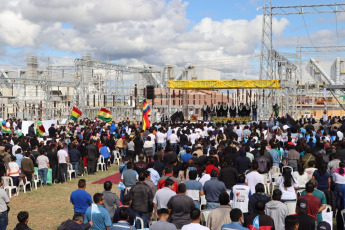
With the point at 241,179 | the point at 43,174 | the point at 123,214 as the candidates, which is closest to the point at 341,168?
the point at 241,179

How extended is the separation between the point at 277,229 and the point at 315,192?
1143 millimetres

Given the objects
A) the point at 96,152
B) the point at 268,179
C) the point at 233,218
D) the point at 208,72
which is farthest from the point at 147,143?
the point at 208,72

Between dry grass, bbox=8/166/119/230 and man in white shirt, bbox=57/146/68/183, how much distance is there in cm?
30

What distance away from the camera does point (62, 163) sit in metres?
14.8

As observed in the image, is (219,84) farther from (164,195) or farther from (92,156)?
(164,195)

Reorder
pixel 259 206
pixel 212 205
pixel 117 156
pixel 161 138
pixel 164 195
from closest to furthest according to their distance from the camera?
pixel 259 206 → pixel 164 195 → pixel 212 205 → pixel 161 138 → pixel 117 156

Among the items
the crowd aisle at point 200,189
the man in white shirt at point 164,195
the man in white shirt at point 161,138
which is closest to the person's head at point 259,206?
the crowd aisle at point 200,189

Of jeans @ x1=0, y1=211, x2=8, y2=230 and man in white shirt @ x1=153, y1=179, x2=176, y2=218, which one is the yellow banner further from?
jeans @ x1=0, y1=211, x2=8, y2=230

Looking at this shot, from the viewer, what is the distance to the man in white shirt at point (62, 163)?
1451cm

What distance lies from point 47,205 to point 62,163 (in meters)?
2.99

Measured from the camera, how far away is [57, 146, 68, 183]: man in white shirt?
47.6ft

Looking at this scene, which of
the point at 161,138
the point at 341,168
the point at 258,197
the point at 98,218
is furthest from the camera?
the point at 161,138

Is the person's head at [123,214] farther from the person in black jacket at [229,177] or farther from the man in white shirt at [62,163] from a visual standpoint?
the man in white shirt at [62,163]

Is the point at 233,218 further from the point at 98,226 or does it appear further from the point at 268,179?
the point at 268,179
